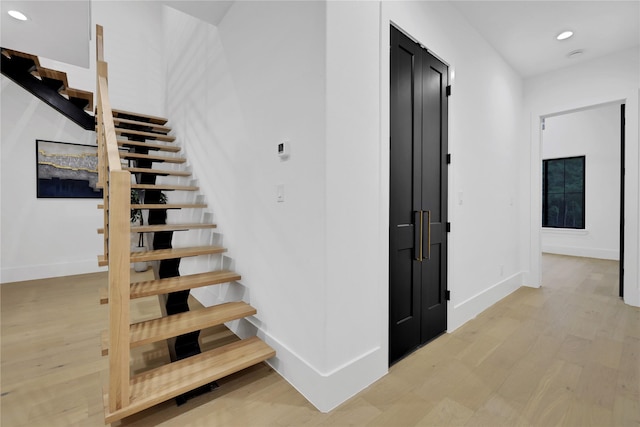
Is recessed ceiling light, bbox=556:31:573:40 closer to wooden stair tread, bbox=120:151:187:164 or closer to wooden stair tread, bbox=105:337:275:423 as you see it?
wooden stair tread, bbox=105:337:275:423

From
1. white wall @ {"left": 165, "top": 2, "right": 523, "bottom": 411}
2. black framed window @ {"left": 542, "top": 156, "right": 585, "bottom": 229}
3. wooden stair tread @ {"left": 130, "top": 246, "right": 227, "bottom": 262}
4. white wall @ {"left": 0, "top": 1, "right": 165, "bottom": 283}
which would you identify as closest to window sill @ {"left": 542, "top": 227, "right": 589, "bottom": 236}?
black framed window @ {"left": 542, "top": 156, "right": 585, "bottom": 229}

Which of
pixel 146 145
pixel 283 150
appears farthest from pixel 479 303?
pixel 146 145

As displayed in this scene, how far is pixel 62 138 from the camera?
4344mm

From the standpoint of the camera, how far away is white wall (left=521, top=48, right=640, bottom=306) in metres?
3.23

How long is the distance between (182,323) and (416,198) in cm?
188

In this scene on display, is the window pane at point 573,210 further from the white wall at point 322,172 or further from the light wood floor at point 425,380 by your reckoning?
the white wall at point 322,172

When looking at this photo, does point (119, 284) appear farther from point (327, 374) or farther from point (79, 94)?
point (79, 94)

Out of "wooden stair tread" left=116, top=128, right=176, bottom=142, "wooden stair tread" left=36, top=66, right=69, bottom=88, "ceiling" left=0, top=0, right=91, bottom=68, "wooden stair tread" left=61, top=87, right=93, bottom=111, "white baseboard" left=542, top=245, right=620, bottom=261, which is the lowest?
"white baseboard" left=542, top=245, right=620, bottom=261

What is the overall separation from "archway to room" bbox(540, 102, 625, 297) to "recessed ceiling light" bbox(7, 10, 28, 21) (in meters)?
7.21

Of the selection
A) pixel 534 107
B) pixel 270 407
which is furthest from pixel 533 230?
pixel 270 407

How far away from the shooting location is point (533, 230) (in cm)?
393

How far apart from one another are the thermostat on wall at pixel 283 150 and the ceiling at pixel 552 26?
214cm

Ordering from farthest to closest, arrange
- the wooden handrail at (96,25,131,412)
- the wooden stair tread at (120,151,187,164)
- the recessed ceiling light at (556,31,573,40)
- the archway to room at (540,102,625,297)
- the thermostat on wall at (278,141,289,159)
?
the archway to room at (540,102,625,297), the wooden stair tread at (120,151,187,164), the recessed ceiling light at (556,31,573,40), the thermostat on wall at (278,141,289,159), the wooden handrail at (96,25,131,412)

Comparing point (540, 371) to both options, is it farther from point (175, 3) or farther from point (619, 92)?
point (175, 3)
